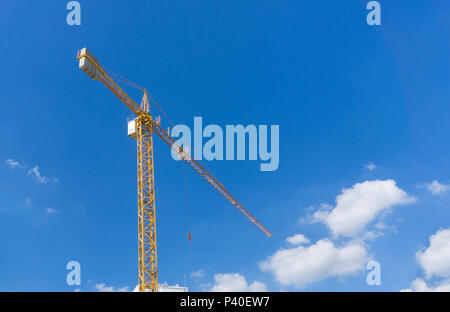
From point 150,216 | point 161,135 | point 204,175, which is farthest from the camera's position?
point 204,175
